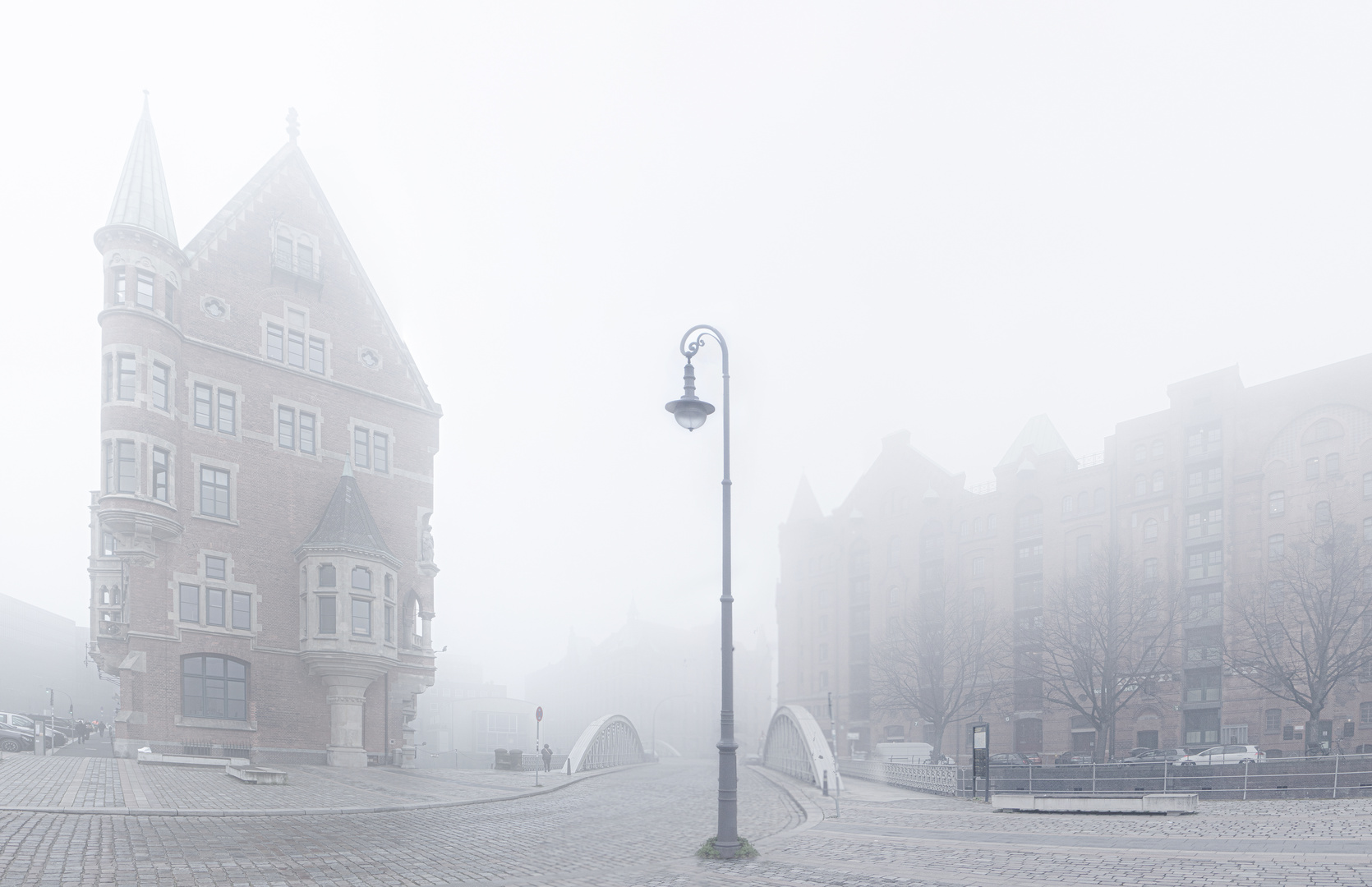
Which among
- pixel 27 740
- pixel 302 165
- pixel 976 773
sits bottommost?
pixel 27 740

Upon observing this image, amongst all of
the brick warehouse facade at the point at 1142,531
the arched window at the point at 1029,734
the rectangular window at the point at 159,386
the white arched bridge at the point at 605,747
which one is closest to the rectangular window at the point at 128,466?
the rectangular window at the point at 159,386

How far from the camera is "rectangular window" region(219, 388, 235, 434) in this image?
1422 inches

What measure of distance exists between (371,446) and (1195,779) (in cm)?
3126

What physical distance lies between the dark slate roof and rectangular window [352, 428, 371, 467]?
131 cm

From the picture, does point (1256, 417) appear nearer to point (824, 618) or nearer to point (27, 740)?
point (824, 618)

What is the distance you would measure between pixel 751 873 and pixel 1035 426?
70.4m

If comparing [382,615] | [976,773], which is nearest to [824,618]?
[382,615]

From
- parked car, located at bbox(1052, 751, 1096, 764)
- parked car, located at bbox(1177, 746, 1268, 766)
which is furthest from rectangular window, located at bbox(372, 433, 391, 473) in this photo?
parked car, located at bbox(1052, 751, 1096, 764)

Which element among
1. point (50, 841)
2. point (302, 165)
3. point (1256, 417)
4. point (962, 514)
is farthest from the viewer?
point (962, 514)

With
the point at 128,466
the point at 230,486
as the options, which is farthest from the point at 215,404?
the point at 128,466

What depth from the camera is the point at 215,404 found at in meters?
35.9

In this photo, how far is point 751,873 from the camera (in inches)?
484

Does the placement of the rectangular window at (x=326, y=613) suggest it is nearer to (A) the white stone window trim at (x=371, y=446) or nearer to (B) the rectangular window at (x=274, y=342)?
(A) the white stone window trim at (x=371, y=446)

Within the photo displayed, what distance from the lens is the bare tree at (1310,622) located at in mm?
42938
